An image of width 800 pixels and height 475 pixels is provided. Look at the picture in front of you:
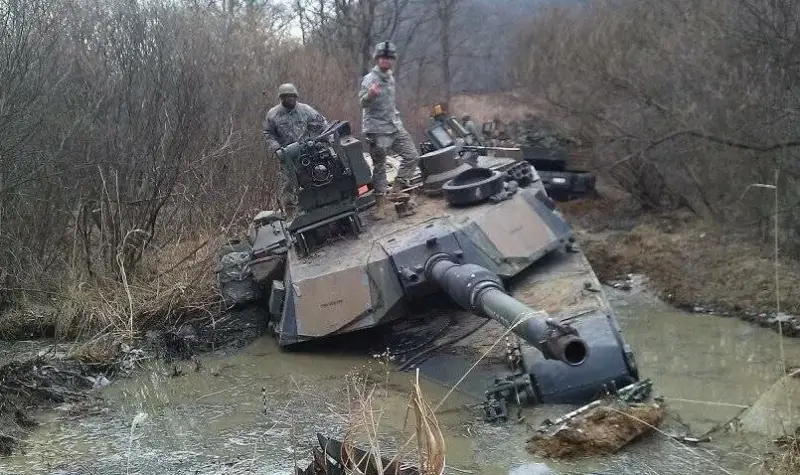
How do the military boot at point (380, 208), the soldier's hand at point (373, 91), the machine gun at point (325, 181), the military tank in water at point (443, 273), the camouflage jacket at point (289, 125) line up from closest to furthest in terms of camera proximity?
1. the military tank in water at point (443, 273)
2. the machine gun at point (325, 181)
3. the military boot at point (380, 208)
4. the soldier's hand at point (373, 91)
5. the camouflage jacket at point (289, 125)

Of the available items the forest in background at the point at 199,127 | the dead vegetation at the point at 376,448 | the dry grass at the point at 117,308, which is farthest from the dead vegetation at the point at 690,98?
the dead vegetation at the point at 376,448

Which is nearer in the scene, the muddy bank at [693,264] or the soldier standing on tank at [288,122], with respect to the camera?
the soldier standing on tank at [288,122]

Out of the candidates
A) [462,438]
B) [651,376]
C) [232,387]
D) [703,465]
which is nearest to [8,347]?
[232,387]

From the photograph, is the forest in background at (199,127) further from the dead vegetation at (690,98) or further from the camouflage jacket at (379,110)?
the camouflage jacket at (379,110)

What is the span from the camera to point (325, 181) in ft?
28.7

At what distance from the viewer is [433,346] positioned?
809 cm

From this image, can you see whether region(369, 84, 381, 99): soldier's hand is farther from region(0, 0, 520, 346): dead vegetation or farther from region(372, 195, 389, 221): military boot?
region(0, 0, 520, 346): dead vegetation

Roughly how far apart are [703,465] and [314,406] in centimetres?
299

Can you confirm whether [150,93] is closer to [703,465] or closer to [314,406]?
[314,406]

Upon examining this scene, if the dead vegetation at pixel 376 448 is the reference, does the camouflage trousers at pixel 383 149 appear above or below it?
above

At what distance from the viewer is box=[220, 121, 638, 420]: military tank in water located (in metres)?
6.78

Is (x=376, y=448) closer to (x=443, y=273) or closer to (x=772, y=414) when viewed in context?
(x=772, y=414)

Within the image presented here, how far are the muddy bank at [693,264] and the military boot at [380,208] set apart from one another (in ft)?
12.6

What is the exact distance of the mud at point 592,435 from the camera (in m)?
6.01
